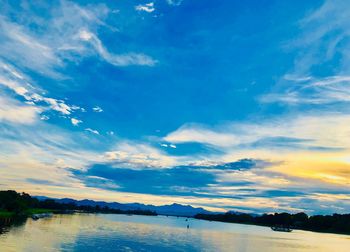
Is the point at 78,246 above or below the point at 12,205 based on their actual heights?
below

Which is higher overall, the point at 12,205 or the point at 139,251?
the point at 12,205

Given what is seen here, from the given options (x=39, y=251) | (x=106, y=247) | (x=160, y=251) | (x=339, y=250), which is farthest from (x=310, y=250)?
(x=39, y=251)

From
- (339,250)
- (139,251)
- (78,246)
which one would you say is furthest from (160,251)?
(339,250)

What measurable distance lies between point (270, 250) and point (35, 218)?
133907 millimetres

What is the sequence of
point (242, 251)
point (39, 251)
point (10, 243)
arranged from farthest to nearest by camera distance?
point (242, 251)
point (10, 243)
point (39, 251)

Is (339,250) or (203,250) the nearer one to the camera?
(203,250)

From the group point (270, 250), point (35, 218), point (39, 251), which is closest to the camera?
point (39, 251)

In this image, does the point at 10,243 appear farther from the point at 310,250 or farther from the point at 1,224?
the point at 310,250

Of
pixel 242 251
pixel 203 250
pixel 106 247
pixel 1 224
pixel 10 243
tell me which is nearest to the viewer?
pixel 10 243

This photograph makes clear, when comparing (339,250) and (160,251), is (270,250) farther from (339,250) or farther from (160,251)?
(160,251)

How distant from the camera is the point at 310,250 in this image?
123 meters

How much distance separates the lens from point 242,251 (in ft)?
356

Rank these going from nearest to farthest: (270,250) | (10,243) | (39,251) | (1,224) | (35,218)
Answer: (39,251) → (10,243) → (270,250) → (1,224) → (35,218)

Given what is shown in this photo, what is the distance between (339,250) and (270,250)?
104ft
